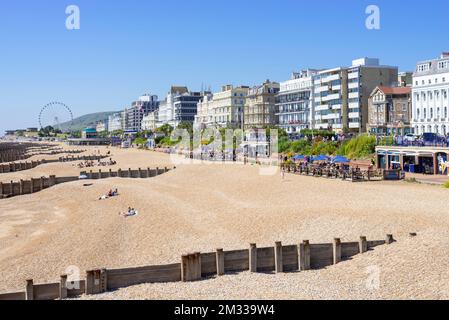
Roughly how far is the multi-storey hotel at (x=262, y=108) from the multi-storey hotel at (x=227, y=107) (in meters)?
4.70

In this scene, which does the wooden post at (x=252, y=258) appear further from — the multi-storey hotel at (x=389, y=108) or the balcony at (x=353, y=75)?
the balcony at (x=353, y=75)

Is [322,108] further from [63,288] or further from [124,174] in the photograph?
[63,288]

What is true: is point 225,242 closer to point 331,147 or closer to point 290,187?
point 290,187

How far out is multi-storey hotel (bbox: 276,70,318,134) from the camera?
9338 centimetres

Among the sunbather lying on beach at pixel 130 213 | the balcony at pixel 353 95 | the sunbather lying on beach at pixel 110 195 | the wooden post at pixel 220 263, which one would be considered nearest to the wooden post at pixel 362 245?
the wooden post at pixel 220 263

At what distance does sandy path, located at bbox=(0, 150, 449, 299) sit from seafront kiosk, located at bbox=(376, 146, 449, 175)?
6097 millimetres

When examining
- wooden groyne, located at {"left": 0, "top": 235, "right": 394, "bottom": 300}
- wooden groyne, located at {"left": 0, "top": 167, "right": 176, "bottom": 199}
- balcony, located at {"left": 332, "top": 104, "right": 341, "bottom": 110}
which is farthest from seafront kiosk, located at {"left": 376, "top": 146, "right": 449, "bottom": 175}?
balcony, located at {"left": 332, "top": 104, "right": 341, "bottom": 110}

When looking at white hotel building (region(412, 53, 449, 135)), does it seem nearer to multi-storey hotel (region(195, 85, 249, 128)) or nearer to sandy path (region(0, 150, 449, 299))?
sandy path (region(0, 150, 449, 299))

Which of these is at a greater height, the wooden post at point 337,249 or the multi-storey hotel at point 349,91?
the multi-storey hotel at point 349,91

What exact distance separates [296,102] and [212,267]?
8101 centimetres

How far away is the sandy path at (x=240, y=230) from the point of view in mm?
16344

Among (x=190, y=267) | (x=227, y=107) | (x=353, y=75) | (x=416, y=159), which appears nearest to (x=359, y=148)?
(x=416, y=159)
